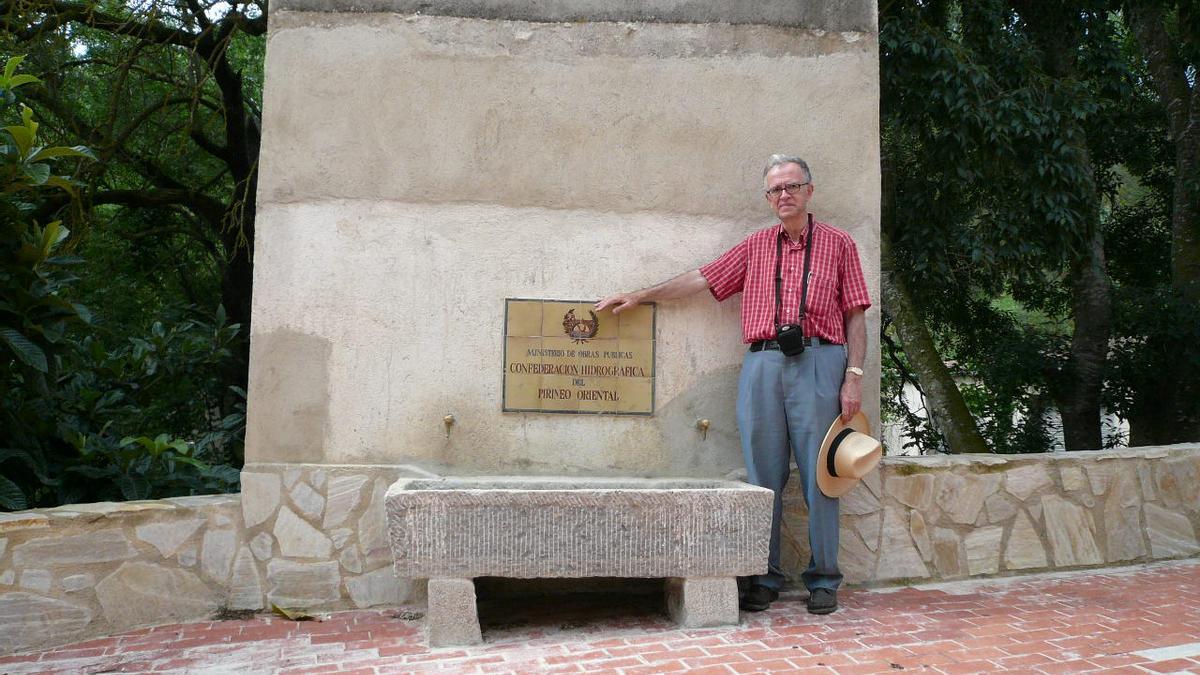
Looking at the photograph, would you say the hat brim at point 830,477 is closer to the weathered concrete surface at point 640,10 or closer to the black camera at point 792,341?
the black camera at point 792,341

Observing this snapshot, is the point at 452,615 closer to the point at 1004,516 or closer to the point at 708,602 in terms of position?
the point at 708,602

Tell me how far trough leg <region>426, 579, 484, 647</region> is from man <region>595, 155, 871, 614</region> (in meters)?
1.30

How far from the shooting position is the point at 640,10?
4.69 m

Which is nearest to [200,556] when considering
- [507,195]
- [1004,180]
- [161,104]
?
[507,195]

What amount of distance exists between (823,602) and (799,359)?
3.64ft

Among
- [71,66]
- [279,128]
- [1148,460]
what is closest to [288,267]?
[279,128]

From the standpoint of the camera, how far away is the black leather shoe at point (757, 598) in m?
4.26

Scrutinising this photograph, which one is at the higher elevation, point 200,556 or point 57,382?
point 57,382

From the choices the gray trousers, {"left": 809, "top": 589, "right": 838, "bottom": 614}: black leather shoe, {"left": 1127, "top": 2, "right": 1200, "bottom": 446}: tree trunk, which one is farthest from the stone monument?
{"left": 1127, "top": 2, "right": 1200, "bottom": 446}: tree trunk

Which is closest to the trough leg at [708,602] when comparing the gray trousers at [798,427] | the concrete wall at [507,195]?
the gray trousers at [798,427]

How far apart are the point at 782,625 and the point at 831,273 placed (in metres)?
1.60

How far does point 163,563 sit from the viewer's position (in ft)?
13.5

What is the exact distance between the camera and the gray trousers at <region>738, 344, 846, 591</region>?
4.29 meters

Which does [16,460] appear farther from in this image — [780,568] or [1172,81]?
[1172,81]
